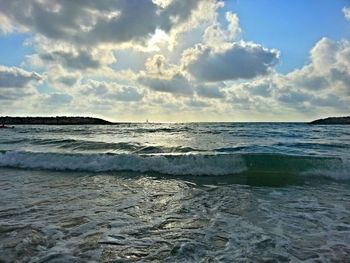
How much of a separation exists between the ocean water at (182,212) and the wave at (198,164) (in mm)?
66

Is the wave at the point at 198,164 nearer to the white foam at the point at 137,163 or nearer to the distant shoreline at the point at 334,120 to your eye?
the white foam at the point at 137,163

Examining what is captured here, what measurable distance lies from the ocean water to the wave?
0.22 feet

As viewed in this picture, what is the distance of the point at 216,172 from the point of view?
→ 13352 mm

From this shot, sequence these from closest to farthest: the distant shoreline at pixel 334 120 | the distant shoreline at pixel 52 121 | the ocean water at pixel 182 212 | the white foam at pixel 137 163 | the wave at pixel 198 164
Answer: the ocean water at pixel 182 212 → the wave at pixel 198 164 → the white foam at pixel 137 163 → the distant shoreline at pixel 52 121 → the distant shoreline at pixel 334 120

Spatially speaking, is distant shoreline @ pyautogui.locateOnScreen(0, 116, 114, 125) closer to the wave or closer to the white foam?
the white foam

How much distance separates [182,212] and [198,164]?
23.4ft

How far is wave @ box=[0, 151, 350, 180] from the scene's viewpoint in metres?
13.5

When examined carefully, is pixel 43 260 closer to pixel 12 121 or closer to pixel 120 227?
pixel 120 227

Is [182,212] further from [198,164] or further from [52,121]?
[52,121]

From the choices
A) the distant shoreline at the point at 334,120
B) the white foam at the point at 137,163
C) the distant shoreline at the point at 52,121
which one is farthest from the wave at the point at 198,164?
the distant shoreline at the point at 334,120

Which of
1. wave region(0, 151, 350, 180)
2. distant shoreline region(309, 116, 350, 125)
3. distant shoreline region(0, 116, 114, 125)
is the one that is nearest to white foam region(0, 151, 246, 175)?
wave region(0, 151, 350, 180)

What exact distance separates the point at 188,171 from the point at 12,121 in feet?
373

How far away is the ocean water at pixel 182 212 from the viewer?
482 cm

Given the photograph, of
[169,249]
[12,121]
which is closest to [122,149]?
[169,249]
